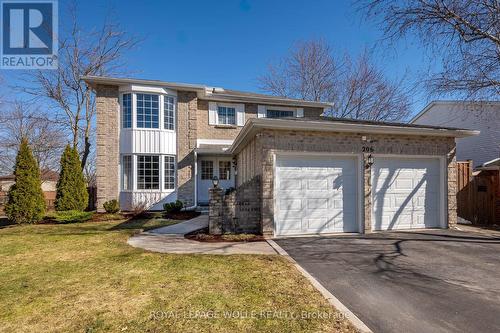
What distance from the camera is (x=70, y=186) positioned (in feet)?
38.9

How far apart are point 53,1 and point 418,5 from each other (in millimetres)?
15233

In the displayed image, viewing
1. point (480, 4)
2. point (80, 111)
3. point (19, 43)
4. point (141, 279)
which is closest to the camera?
point (141, 279)

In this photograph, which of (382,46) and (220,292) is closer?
(220,292)

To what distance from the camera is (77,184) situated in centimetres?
1204

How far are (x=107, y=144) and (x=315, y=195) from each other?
1067 centimetres

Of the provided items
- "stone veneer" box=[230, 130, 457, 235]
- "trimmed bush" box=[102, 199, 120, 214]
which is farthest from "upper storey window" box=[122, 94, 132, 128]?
"stone veneer" box=[230, 130, 457, 235]

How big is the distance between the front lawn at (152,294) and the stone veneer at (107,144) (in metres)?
6.89

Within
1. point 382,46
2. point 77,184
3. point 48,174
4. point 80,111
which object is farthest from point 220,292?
point 48,174

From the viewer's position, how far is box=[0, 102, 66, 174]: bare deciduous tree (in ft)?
68.8

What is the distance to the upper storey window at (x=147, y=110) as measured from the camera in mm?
13078

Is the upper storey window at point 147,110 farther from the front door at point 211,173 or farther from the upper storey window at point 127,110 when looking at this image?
the front door at point 211,173

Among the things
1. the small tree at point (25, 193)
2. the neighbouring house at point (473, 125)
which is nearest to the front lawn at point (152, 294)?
the small tree at point (25, 193)

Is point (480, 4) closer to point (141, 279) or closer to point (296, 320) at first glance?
point (296, 320)

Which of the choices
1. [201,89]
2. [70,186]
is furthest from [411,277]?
[70,186]
